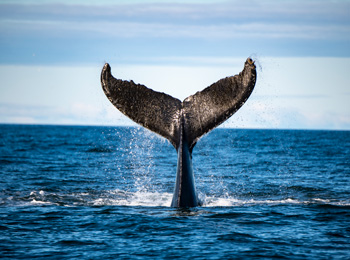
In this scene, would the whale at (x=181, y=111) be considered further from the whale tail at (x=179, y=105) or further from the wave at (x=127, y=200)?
the wave at (x=127, y=200)

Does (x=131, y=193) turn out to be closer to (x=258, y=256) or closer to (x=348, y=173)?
(x=258, y=256)

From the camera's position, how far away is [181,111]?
34.1ft

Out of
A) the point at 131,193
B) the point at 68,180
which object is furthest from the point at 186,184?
the point at 68,180

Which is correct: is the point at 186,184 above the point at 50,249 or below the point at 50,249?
above

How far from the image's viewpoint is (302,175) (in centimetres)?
1980

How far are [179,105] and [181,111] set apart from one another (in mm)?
146

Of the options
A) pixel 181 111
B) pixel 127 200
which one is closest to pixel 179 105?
pixel 181 111

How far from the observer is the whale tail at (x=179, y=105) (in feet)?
31.3

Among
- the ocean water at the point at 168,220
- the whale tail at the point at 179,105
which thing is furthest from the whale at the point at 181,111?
the ocean water at the point at 168,220

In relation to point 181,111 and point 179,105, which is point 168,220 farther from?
point 179,105

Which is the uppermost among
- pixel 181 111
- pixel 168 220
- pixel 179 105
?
pixel 179 105

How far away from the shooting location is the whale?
9711mm

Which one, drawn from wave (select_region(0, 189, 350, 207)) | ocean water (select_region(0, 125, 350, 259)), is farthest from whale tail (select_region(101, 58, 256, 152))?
wave (select_region(0, 189, 350, 207))

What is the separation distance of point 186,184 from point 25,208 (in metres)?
3.68
